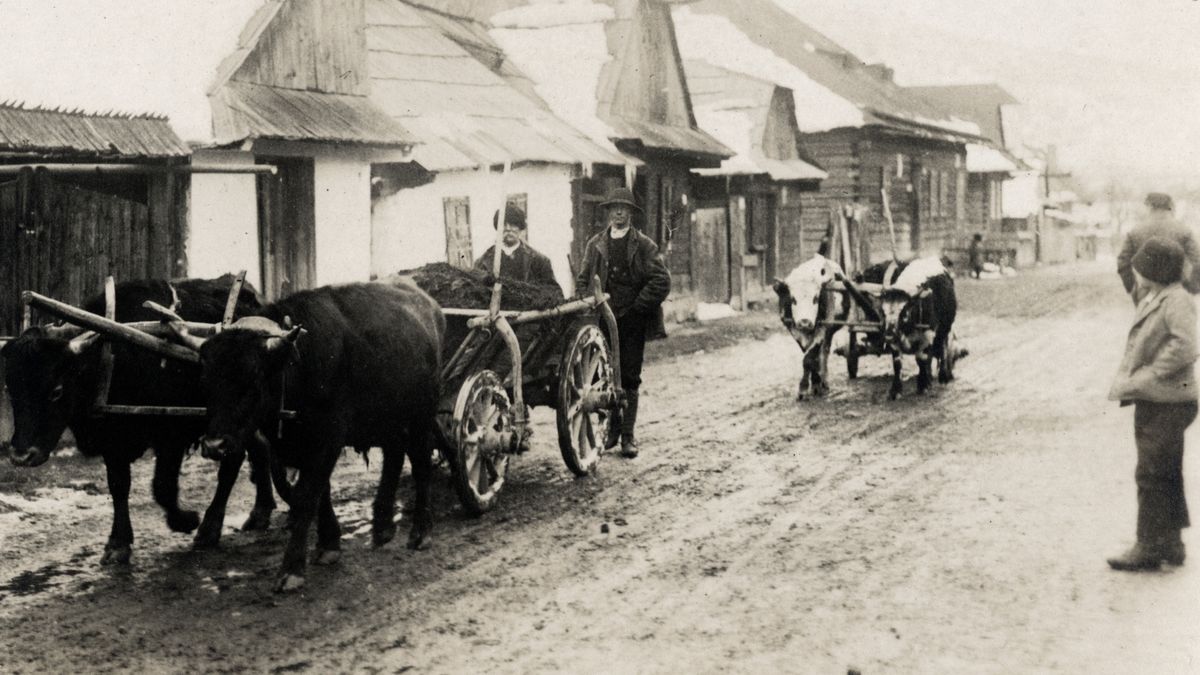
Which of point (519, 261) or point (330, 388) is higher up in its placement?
point (519, 261)

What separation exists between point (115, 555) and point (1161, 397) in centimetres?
547

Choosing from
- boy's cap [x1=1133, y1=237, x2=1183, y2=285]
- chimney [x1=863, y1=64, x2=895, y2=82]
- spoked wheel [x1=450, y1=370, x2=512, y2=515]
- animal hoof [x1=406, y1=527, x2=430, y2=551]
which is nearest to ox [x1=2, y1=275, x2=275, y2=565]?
animal hoof [x1=406, y1=527, x2=430, y2=551]

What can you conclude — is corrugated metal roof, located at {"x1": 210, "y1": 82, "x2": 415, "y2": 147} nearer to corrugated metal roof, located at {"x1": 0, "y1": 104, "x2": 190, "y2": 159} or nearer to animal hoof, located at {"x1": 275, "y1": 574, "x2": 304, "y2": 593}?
corrugated metal roof, located at {"x1": 0, "y1": 104, "x2": 190, "y2": 159}

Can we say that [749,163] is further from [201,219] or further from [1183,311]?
[1183,311]

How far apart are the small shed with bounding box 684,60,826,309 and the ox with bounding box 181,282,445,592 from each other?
17.4 metres

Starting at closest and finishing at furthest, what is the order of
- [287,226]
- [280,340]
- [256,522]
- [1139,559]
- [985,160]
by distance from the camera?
[280,340], [1139,559], [256,522], [287,226], [985,160]

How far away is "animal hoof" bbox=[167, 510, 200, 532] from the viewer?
7051 mm

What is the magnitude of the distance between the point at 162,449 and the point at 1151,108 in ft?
131

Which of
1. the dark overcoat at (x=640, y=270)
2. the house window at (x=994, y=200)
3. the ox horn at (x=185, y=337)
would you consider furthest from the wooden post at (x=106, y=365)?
the house window at (x=994, y=200)

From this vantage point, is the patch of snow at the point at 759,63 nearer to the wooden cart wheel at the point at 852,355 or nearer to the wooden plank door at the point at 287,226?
the wooden cart wheel at the point at 852,355

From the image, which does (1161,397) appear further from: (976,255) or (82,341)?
(976,255)

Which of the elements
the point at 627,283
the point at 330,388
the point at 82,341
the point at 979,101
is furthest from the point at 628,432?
the point at 979,101

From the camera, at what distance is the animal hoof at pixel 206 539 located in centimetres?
693

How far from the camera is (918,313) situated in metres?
13.2
